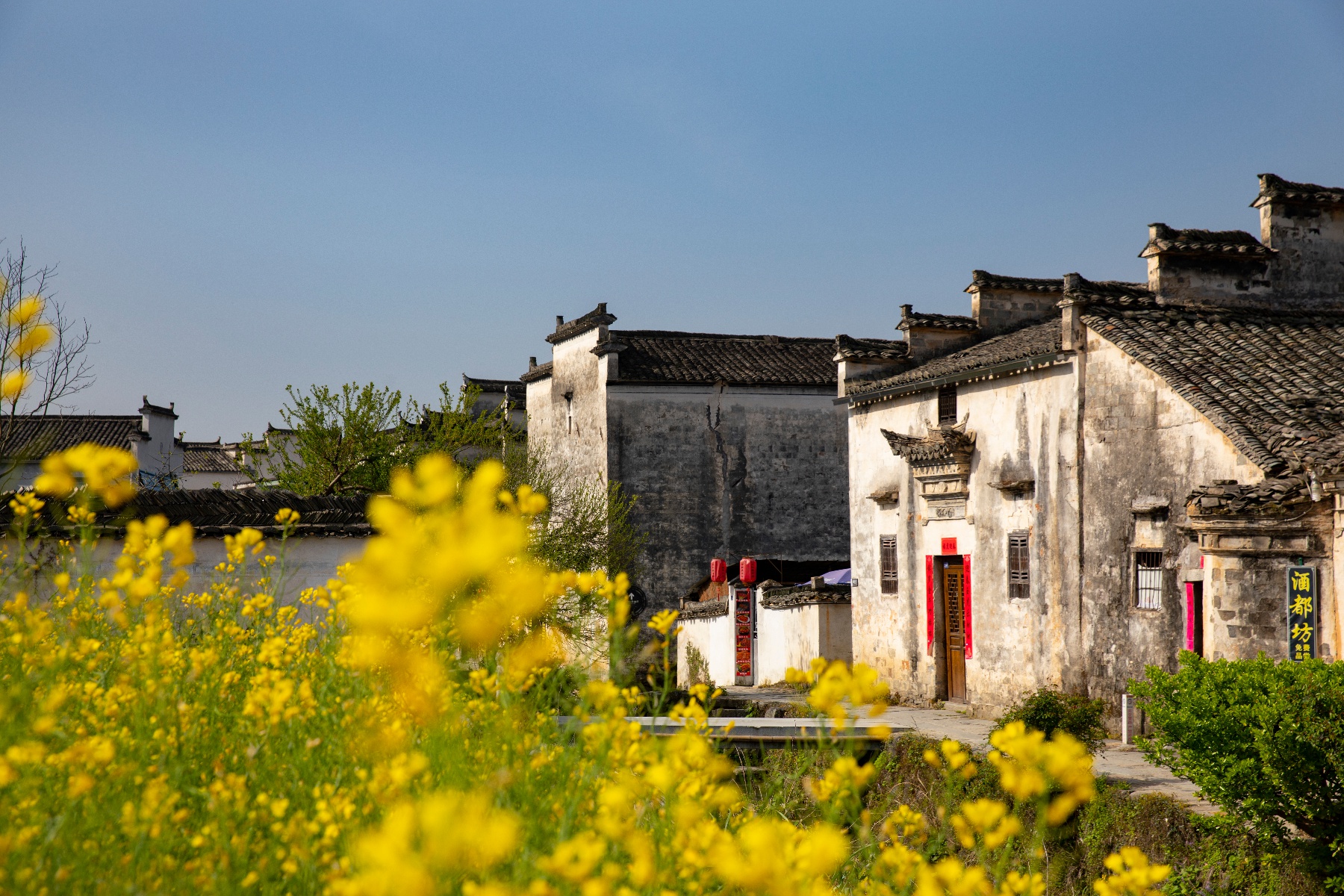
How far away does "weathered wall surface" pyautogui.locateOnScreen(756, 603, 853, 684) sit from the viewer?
65.2ft

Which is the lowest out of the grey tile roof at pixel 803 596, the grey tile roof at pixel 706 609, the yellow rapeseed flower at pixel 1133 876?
the grey tile roof at pixel 706 609

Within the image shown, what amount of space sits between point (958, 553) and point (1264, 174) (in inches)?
237

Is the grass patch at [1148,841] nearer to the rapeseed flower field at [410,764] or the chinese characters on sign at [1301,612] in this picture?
the chinese characters on sign at [1301,612]

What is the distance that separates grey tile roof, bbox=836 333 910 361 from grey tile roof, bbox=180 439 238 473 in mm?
36419

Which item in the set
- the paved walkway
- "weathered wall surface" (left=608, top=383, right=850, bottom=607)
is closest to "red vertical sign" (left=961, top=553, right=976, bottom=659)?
the paved walkway

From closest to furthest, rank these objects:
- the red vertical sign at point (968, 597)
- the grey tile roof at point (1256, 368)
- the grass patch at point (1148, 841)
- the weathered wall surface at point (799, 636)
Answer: the grass patch at point (1148, 841) → the grey tile roof at point (1256, 368) → the red vertical sign at point (968, 597) → the weathered wall surface at point (799, 636)

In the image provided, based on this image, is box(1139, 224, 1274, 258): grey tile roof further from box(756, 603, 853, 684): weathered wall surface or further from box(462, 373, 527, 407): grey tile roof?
box(462, 373, 527, 407): grey tile roof

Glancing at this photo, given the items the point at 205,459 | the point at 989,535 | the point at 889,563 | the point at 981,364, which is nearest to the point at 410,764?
the point at 989,535

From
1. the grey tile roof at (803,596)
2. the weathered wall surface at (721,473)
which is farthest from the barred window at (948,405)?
the weathered wall surface at (721,473)

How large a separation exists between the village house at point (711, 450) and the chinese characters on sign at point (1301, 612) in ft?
50.2

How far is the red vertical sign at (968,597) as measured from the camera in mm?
16422

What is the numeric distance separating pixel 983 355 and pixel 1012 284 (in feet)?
9.06

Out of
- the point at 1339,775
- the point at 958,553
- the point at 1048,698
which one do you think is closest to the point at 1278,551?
the point at 1048,698

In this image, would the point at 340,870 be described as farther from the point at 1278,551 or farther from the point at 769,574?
the point at 769,574
